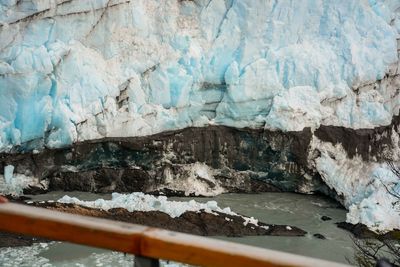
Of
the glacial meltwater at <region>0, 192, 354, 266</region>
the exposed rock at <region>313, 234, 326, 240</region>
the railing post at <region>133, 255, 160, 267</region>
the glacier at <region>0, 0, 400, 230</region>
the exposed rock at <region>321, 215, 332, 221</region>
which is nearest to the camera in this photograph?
the railing post at <region>133, 255, 160, 267</region>

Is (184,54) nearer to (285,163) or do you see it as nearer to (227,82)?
(227,82)

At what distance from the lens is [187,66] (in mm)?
9586

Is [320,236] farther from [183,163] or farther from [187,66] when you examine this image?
[187,66]

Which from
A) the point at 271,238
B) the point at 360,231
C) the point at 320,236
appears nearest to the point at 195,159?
the point at 271,238

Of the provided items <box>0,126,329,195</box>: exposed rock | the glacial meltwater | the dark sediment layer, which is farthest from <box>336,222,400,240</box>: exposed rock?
<box>0,126,329,195</box>: exposed rock

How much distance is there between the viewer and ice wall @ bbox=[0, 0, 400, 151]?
8.83m

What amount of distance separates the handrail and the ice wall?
756cm

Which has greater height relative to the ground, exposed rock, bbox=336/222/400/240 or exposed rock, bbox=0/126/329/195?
exposed rock, bbox=0/126/329/195

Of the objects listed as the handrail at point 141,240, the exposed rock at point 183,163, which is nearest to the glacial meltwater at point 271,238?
the exposed rock at point 183,163

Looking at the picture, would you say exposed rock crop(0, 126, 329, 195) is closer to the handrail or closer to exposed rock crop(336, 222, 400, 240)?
exposed rock crop(336, 222, 400, 240)

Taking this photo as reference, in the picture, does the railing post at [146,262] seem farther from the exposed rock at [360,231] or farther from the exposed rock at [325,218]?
the exposed rock at [325,218]

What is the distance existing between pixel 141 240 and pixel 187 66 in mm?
8430

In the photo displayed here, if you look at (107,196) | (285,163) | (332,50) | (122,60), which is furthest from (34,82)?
(332,50)

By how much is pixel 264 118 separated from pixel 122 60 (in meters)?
2.79
